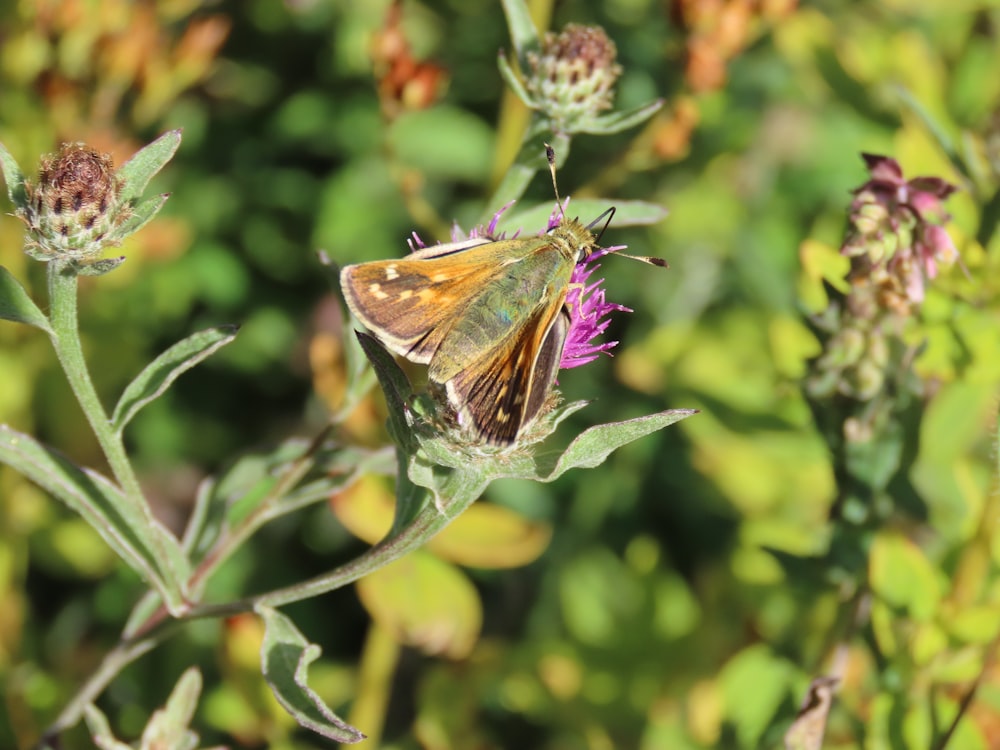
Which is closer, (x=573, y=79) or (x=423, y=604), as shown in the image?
(x=573, y=79)

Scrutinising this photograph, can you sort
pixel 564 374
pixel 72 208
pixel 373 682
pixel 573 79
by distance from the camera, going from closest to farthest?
pixel 72 208 < pixel 573 79 < pixel 373 682 < pixel 564 374

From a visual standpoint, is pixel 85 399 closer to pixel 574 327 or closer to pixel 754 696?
pixel 574 327

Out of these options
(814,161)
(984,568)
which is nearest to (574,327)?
(984,568)

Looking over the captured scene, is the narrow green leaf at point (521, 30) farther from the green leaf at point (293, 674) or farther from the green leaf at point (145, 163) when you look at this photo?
the green leaf at point (293, 674)

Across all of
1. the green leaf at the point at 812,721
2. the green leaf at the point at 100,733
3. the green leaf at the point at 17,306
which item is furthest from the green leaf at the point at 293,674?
the green leaf at the point at 812,721

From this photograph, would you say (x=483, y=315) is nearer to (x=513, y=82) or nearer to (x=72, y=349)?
(x=513, y=82)

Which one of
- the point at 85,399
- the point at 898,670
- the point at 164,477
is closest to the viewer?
the point at 85,399

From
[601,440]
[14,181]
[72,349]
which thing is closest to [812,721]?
[601,440]
